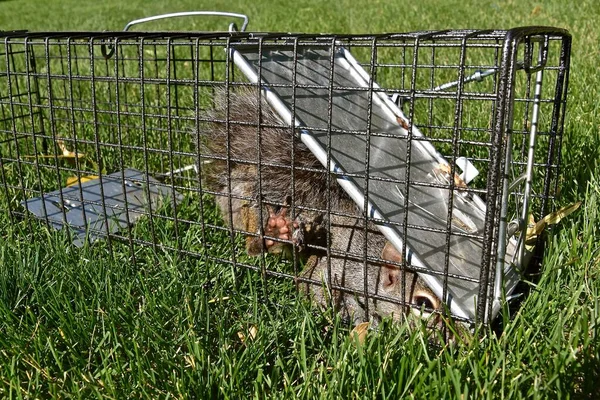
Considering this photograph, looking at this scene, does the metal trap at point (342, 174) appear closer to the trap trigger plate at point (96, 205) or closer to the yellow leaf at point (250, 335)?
the trap trigger plate at point (96, 205)

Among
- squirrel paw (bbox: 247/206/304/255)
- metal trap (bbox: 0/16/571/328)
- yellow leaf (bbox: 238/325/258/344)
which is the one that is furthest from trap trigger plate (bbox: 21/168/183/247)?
yellow leaf (bbox: 238/325/258/344)

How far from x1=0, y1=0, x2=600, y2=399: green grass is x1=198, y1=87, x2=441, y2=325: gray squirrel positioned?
0.10m

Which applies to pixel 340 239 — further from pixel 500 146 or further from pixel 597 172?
pixel 597 172

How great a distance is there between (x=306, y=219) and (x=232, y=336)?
534 millimetres

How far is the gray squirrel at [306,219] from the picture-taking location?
1.86 meters

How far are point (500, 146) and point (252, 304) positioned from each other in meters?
0.86

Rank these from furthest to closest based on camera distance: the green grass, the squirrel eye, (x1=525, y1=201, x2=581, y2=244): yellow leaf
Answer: (x1=525, y1=201, x2=581, y2=244): yellow leaf
the squirrel eye
the green grass

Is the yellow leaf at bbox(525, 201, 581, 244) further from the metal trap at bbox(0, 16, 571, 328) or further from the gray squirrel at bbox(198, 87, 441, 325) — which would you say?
the gray squirrel at bbox(198, 87, 441, 325)

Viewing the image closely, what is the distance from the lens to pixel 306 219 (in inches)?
86.4

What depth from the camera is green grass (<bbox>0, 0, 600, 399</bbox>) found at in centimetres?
147

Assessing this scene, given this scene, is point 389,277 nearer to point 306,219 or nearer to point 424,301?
point 424,301

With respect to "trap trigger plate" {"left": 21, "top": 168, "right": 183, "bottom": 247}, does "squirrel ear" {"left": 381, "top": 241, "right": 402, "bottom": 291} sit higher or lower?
higher

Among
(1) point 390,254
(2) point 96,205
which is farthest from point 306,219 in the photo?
(2) point 96,205

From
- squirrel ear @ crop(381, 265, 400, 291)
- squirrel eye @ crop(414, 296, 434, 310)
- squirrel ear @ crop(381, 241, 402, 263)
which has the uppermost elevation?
squirrel ear @ crop(381, 241, 402, 263)
